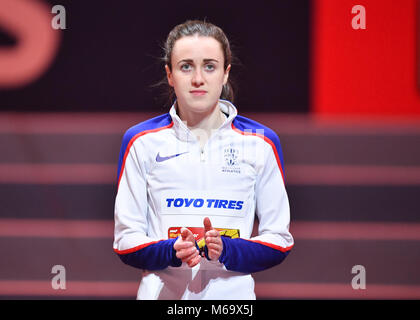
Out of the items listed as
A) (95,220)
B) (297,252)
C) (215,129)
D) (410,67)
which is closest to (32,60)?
(95,220)

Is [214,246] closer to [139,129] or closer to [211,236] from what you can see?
[211,236]

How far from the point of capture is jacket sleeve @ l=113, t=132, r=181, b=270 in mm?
1616

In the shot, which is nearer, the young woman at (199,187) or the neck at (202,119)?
the young woman at (199,187)

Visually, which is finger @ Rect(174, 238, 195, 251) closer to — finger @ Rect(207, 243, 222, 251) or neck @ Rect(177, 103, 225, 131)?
finger @ Rect(207, 243, 222, 251)

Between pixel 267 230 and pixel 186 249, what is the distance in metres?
0.32

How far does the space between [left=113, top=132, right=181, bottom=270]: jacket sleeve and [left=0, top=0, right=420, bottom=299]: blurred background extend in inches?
28.9

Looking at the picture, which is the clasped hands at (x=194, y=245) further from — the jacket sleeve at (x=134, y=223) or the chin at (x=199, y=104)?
the chin at (x=199, y=104)

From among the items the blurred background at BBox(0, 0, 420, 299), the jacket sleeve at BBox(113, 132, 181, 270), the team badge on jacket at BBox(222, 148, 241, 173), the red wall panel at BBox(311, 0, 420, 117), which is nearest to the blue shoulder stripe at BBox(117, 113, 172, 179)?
the jacket sleeve at BBox(113, 132, 181, 270)

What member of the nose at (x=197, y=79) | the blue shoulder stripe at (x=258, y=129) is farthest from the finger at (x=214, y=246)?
the nose at (x=197, y=79)

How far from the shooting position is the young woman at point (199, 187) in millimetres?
1696

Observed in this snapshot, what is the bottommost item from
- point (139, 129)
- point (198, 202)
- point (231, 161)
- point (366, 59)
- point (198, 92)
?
point (198, 202)

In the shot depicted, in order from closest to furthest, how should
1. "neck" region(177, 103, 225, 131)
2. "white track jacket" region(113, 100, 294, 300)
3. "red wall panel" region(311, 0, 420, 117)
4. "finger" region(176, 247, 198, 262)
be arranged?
1. "finger" region(176, 247, 198, 262)
2. "white track jacket" region(113, 100, 294, 300)
3. "neck" region(177, 103, 225, 131)
4. "red wall panel" region(311, 0, 420, 117)

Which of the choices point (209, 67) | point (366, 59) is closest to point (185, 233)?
point (209, 67)

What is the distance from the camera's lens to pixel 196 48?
173cm
